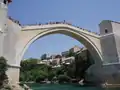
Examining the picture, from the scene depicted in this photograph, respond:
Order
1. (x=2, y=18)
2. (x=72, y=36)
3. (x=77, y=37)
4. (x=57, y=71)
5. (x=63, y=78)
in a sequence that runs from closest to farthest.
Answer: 1. (x=2, y=18)
2. (x=77, y=37)
3. (x=72, y=36)
4. (x=63, y=78)
5. (x=57, y=71)

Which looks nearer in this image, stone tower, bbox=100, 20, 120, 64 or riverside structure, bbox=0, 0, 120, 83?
riverside structure, bbox=0, 0, 120, 83

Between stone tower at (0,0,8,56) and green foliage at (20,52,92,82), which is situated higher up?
stone tower at (0,0,8,56)

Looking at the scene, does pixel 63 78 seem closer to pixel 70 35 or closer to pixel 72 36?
pixel 72 36

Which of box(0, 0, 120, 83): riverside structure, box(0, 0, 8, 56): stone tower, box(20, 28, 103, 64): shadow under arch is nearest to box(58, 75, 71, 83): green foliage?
box(0, 0, 120, 83): riverside structure

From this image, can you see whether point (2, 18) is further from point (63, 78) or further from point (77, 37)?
point (63, 78)

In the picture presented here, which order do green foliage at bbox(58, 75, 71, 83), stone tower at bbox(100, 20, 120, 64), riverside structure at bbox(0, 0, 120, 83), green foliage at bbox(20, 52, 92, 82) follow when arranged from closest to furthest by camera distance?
riverside structure at bbox(0, 0, 120, 83) < stone tower at bbox(100, 20, 120, 64) < green foliage at bbox(20, 52, 92, 82) < green foliage at bbox(58, 75, 71, 83)

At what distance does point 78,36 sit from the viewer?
2320 cm

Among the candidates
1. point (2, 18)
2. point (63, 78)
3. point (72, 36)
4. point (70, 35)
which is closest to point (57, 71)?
point (63, 78)

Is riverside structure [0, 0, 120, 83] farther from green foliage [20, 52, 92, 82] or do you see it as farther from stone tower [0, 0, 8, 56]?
green foliage [20, 52, 92, 82]

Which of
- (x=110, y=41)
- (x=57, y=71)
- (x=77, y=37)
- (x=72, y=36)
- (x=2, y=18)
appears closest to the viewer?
(x=2, y=18)

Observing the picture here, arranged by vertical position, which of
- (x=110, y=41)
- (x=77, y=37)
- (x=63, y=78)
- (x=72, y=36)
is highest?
(x=72, y=36)

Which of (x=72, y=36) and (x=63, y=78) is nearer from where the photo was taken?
(x=72, y=36)

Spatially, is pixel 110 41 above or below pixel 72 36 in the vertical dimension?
below

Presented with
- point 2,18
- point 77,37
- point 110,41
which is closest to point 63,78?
point 77,37
